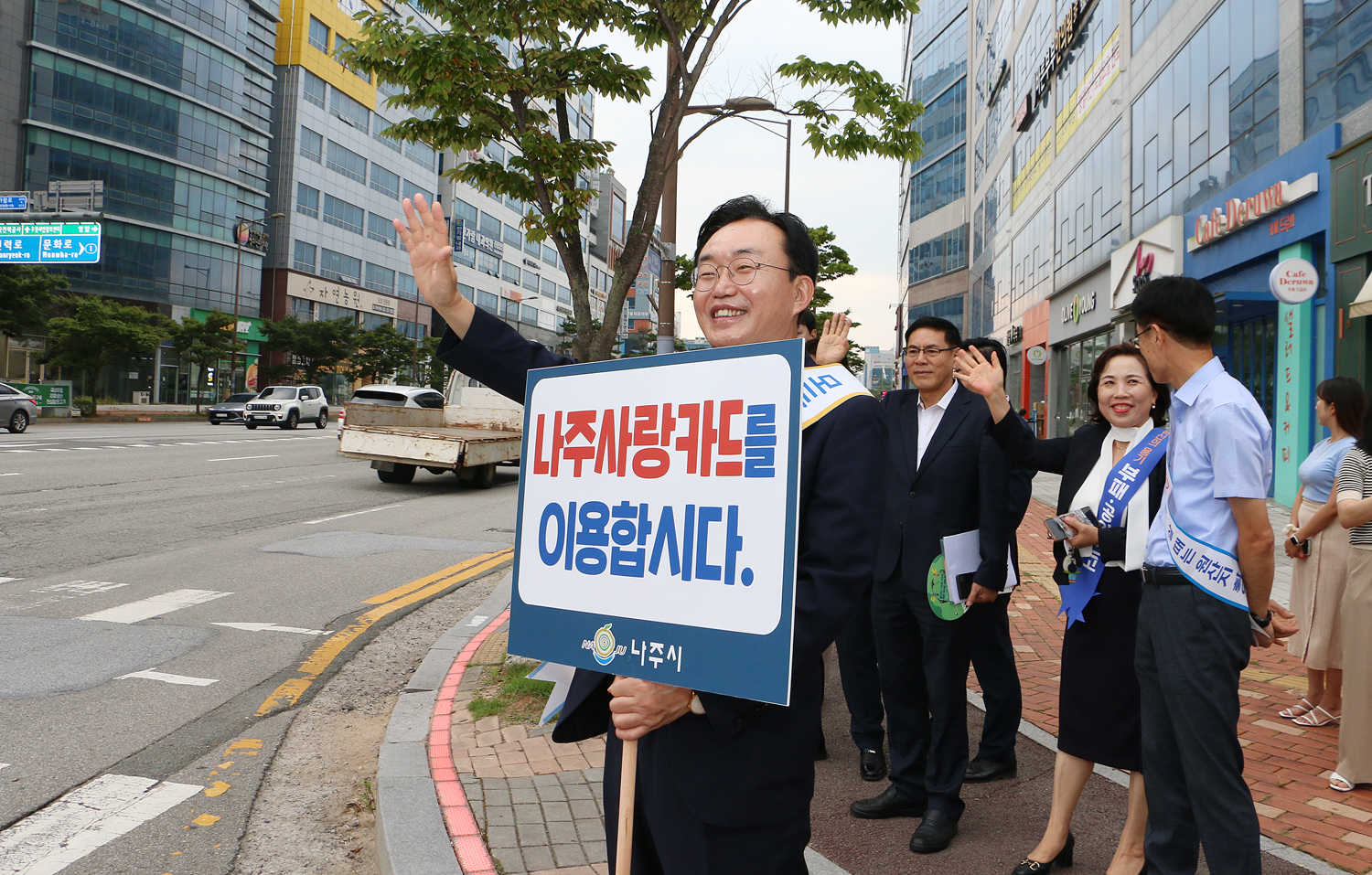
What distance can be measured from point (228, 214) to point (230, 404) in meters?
16.6

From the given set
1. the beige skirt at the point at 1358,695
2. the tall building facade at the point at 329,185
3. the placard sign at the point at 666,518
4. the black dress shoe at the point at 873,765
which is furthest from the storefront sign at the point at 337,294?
the placard sign at the point at 666,518

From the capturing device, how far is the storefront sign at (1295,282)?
Result: 11188 mm

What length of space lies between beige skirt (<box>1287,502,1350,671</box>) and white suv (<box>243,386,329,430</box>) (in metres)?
35.4

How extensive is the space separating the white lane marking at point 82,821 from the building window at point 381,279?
62.2 metres

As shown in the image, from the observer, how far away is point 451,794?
3.56 m

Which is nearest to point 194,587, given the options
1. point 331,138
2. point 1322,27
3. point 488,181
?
point 488,181

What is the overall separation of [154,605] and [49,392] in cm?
3376

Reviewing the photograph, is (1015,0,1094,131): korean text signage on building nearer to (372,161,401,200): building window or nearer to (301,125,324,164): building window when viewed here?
(301,125,324,164): building window

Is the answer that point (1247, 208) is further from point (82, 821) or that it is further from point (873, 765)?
point (82, 821)

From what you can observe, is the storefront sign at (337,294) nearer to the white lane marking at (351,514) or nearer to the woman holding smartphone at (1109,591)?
the white lane marking at (351,514)

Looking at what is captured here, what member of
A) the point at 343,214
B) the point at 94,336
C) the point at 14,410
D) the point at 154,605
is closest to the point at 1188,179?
the point at 154,605

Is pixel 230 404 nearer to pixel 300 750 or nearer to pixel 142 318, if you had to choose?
pixel 142 318

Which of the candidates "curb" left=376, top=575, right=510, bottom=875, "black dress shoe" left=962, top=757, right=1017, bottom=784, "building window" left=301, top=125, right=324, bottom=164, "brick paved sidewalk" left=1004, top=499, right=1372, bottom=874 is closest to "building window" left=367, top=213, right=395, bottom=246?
"building window" left=301, top=125, right=324, bottom=164

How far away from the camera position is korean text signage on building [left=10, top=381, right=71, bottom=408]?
33.3 meters
